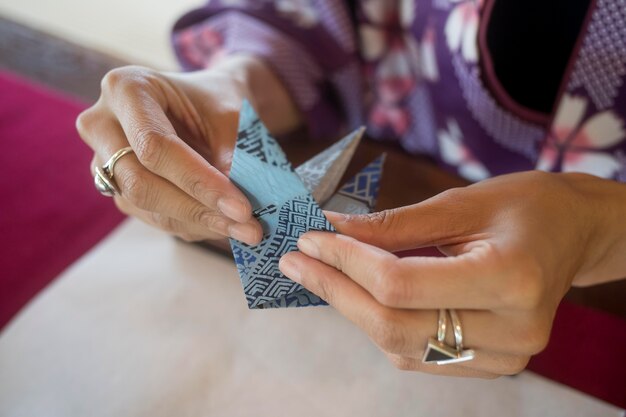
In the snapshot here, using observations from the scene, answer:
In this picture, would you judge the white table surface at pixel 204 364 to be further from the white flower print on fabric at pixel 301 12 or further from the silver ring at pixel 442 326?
the white flower print on fabric at pixel 301 12

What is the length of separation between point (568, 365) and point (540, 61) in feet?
0.89

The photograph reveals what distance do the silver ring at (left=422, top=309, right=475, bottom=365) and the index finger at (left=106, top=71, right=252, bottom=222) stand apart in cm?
13

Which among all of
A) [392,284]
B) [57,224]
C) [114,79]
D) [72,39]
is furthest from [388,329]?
[72,39]

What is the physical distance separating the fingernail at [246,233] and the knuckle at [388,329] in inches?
3.3

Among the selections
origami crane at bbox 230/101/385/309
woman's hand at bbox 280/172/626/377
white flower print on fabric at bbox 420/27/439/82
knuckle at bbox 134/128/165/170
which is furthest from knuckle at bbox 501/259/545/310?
white flower print on fabric at bbox 420/27/439/82

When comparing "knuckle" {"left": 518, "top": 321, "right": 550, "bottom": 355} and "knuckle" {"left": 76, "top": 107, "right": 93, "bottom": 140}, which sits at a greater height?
"knuckle" {"left": 76, "top": 107, "right": 93, "bottom": 140}

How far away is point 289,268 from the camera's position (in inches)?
12.5

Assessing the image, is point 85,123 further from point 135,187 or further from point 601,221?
point 601,221

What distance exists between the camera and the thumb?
1.03 ft

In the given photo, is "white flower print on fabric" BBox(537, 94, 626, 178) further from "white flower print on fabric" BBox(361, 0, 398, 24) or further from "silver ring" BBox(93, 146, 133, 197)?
"silver ring" BBox(93, 146, 133, 197)

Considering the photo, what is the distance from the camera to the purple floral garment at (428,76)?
471mm

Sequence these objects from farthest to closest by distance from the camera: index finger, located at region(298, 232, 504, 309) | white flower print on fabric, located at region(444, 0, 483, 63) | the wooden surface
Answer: white flower print on fabric, located at region(444, 0, 483, 63), the wooden surface, index finger, located at region(298, 232, 504, 309)

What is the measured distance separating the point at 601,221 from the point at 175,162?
286 mm

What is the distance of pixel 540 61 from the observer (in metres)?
0.49
